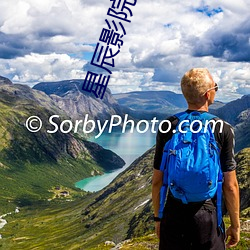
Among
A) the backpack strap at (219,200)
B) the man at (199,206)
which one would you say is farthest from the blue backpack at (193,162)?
the man at (199,206)

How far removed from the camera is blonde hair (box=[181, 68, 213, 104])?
10.8m

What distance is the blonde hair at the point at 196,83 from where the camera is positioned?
1079cm

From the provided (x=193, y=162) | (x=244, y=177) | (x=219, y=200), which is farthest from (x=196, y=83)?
(x=244, y=177)

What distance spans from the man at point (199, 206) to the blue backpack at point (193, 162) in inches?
12.9

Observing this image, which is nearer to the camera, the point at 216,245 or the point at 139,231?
the point at 216,245

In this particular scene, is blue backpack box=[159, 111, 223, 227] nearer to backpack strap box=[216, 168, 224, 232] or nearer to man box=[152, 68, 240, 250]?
backpack strap box=[216, 168, 224, 232]

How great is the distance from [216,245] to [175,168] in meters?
2.70

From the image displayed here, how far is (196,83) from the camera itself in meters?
10.8

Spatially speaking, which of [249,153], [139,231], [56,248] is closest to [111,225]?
[56,248]

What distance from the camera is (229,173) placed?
1067 centimetres

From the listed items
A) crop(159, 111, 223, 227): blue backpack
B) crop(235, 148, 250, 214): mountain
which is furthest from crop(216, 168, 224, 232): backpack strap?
crop(235, 148, 250, 214): mountain

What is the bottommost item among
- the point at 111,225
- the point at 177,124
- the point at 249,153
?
the point at 111,225

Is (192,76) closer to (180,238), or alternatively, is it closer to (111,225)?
(180,238)

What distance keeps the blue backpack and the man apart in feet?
1.08
